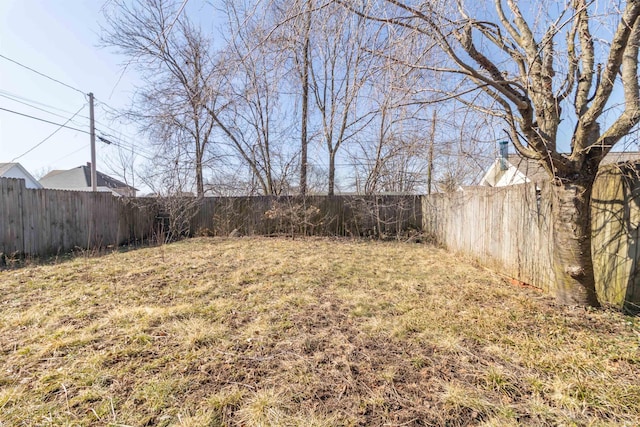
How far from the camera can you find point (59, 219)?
19.0ft

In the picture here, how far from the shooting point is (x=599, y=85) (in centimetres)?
226

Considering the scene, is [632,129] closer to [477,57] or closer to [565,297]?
[477,57]

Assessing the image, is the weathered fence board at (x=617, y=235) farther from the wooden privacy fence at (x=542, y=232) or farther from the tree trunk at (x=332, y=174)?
the tree trunk at (x=332, y=174)

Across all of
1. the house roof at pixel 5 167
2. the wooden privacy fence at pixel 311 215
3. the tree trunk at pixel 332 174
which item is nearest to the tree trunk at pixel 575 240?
→ the wooden privacy fence at pixel 311 215

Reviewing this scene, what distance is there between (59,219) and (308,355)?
6784 millimetres

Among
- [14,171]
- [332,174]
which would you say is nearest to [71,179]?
[14,171]

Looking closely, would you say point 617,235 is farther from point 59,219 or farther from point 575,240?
point 59,219

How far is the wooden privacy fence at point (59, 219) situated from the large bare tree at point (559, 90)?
669 cm

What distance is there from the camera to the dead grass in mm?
1395

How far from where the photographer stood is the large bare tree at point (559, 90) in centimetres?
218

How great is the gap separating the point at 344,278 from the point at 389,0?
3234 millimetres

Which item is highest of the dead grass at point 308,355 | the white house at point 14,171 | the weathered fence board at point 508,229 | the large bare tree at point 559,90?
the white house at point 14,171

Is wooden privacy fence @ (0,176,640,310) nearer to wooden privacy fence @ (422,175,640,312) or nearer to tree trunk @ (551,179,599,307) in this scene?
wooden privacy fence @ (422,175,640,312)

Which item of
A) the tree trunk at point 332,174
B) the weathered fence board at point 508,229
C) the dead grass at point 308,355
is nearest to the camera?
the dead grass at point 308,355
